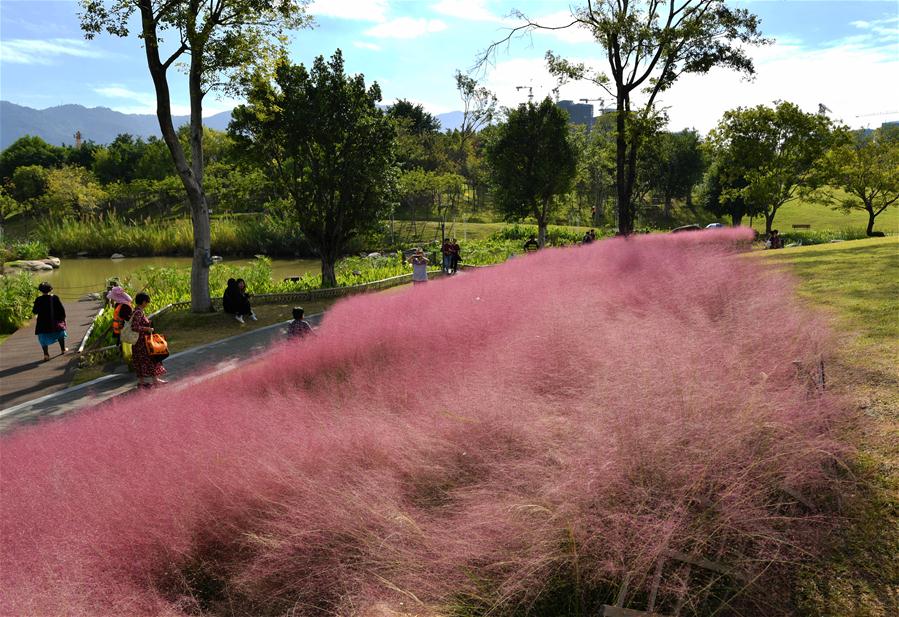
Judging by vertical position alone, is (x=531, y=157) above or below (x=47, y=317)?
above

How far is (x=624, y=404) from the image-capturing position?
393 cm

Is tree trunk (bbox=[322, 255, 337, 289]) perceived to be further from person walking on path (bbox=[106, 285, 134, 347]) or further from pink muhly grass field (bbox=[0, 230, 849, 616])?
pink muhly grass field (bbox=[0, 230, 849, 616])

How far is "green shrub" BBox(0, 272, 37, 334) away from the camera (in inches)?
619

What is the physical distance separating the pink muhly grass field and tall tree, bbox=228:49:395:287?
13638 millimetres

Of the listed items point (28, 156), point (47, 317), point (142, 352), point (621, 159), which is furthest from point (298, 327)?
point (28, 156)

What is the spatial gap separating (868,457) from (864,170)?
3801cm

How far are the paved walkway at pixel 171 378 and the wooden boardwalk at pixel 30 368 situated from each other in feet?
1.41

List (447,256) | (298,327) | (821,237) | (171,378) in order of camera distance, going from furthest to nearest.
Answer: (821,237)
(447,256)
(171,378)
(298,327)

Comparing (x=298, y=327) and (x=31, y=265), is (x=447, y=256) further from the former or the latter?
(x=31, y=265)

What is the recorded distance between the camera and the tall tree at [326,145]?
1775 centimetres

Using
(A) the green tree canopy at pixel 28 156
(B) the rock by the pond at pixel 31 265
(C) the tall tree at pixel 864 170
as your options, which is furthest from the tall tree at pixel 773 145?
(A) the green tree canopy at pixel 28 156

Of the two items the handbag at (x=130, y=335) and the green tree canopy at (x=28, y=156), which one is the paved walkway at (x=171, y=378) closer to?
the handbag at (x=130, y=335)

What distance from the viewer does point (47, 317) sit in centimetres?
1129

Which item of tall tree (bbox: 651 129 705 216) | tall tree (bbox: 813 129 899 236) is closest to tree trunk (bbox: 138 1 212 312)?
tall tree (bbox: 813 129 899 236)
